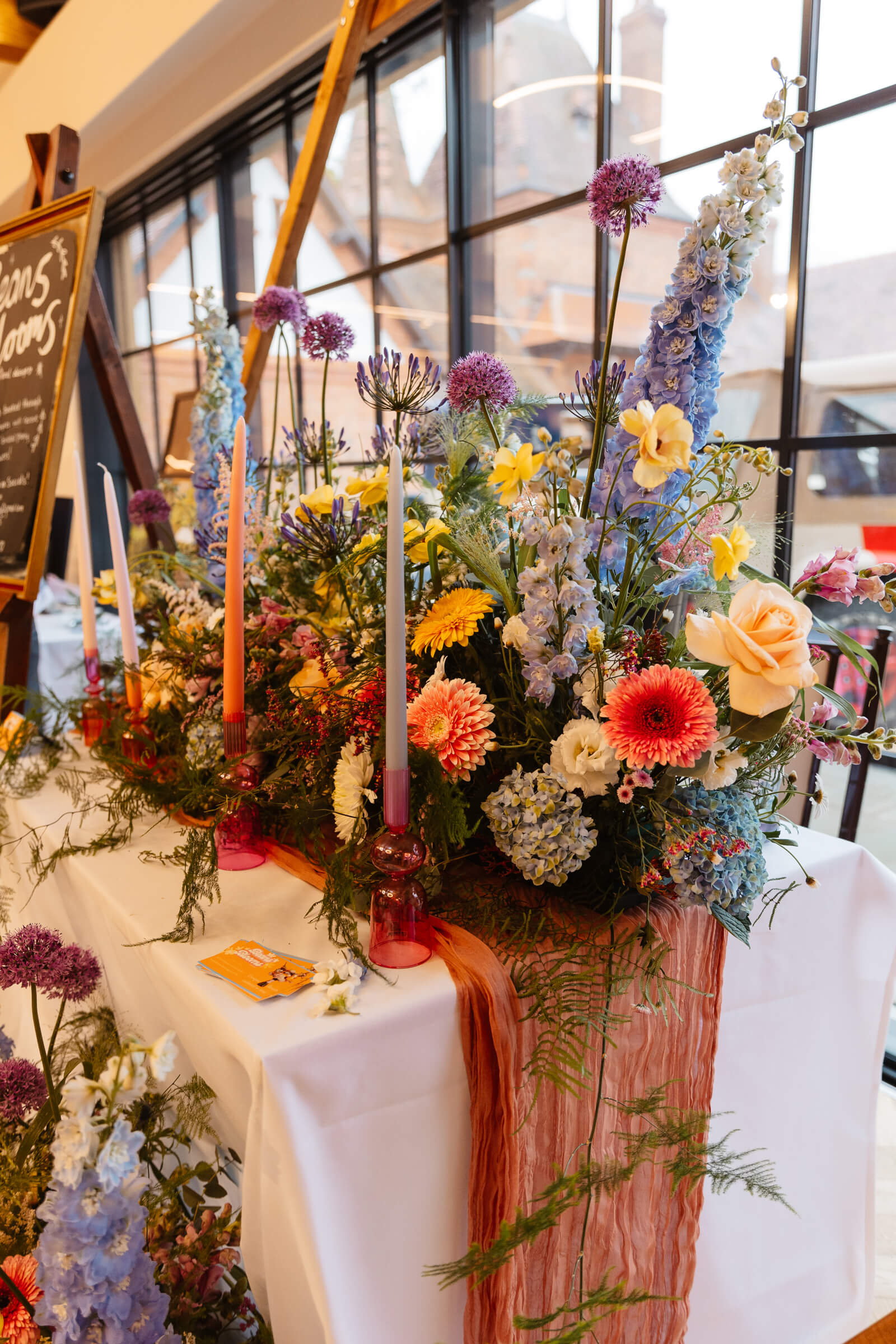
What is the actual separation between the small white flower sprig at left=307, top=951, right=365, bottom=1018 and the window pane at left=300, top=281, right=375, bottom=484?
2519 mm

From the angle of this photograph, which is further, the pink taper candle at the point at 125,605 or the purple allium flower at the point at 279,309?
the purple allium flower at the point at 279,309

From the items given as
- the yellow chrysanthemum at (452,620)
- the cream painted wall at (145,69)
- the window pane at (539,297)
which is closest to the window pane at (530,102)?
the window pane at (539,297)

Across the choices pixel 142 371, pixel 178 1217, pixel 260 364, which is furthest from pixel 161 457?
pixel 178 1217

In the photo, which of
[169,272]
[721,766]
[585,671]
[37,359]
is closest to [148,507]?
[37,359]

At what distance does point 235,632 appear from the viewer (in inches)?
33.9

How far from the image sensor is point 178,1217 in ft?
2.40

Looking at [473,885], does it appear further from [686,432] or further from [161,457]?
[161,457]

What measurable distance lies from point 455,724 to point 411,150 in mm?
2747

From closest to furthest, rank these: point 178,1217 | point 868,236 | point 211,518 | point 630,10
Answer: point 178,1217 < point 211,518 < point 868,236 < point 630,10

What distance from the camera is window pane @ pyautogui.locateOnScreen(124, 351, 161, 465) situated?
16.2 ft

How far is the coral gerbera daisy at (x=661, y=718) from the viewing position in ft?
2.03

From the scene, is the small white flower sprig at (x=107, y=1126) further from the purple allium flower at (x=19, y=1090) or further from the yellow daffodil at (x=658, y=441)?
the yellow daffodil at (x=658, y=441)

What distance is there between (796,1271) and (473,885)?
23.6 inches

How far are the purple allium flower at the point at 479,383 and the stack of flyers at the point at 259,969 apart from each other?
492 mm
